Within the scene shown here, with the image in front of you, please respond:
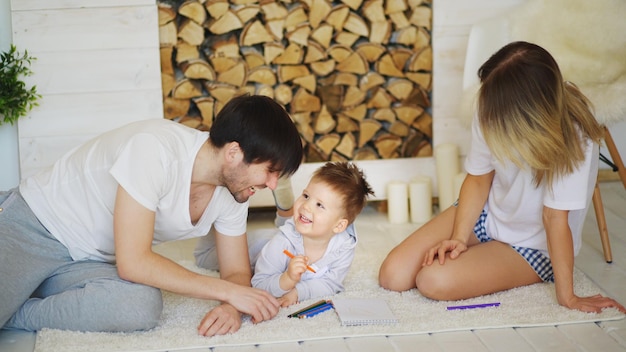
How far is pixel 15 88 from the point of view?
315cm

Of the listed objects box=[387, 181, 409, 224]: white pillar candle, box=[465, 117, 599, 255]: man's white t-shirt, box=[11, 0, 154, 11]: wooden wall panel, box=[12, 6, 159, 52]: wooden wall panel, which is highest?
box=[11, 0, 154, 11]: wooden wall panel

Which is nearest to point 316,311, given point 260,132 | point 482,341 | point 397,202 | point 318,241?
point 318,241

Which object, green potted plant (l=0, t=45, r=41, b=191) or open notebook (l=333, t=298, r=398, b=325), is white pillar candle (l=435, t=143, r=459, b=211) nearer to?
open notebook (l=333, t=298, r=398, b=325)

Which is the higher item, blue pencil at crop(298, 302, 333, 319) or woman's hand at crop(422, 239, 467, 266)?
woman's hand at crop(422, 239, 467, 266)

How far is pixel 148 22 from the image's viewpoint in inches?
126

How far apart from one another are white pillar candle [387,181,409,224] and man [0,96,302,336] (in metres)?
1.11

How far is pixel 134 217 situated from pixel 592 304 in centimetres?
125

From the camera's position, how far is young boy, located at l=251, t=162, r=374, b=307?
2.46m

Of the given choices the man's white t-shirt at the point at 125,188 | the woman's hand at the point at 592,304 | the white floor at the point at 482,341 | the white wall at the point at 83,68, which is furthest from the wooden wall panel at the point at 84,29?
the woman's hand at the point at 592,304

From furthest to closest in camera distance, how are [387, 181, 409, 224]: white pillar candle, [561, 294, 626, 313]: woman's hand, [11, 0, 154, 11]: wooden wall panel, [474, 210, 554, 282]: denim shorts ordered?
[387, 181, 409, 224]: white pillar candle
[11, 0, 154, 11]: wooden wall panel
[474, 210, 554, 282]: denim shorts
[561, 294, 626, 313]: woman's hand

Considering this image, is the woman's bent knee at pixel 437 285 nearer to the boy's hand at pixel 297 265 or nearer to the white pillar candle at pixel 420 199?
the boy's hand at pixel 297 265

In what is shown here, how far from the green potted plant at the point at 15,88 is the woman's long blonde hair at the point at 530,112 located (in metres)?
1.78

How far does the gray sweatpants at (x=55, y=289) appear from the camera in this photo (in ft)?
7.20

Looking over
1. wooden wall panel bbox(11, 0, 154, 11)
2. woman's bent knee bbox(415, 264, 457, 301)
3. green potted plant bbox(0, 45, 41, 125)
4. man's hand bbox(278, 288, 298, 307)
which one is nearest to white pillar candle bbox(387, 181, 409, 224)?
woman's bent knee bbox(415, 264, 457, 301)
